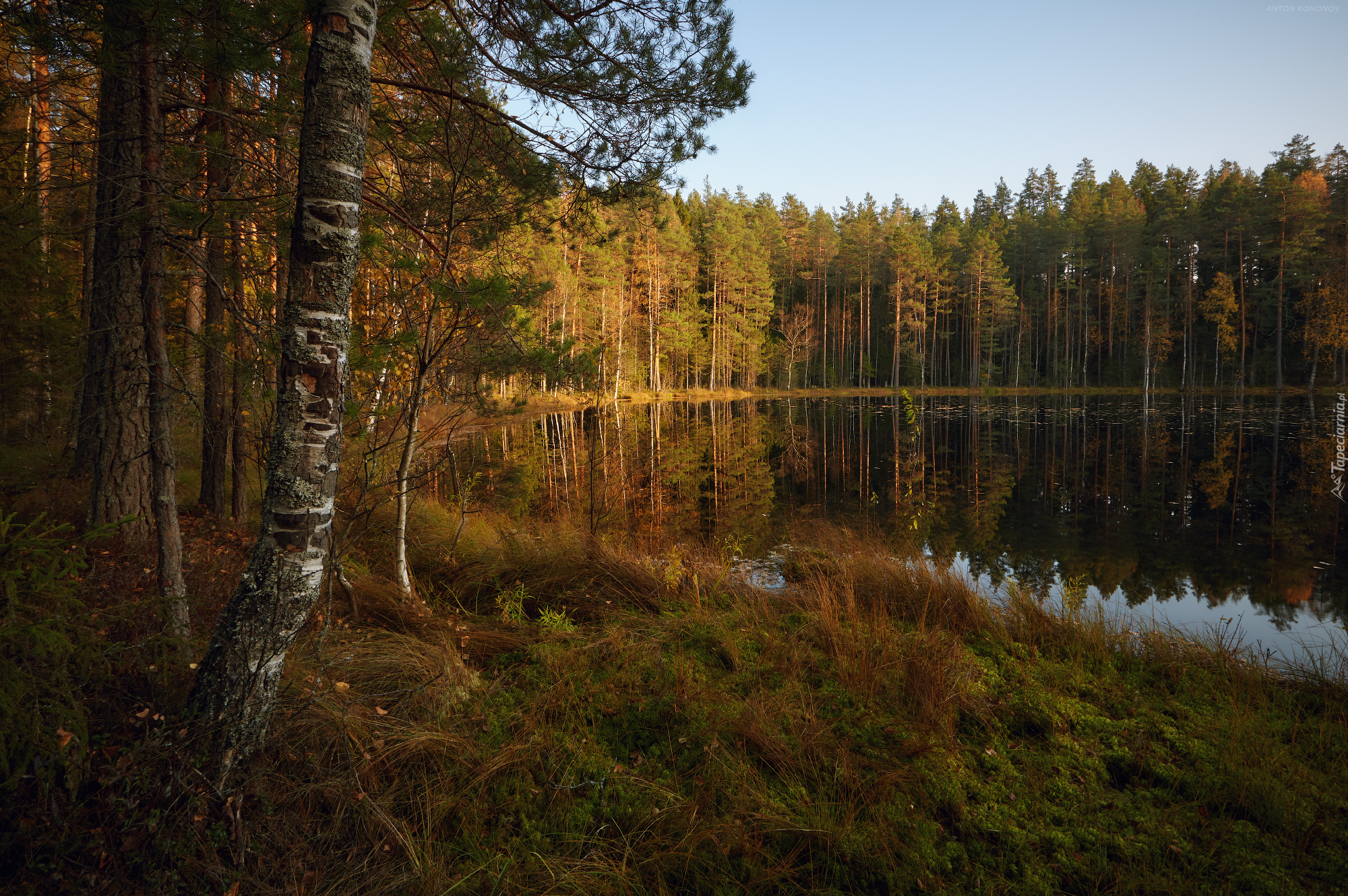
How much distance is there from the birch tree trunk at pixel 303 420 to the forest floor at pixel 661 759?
7.2 inches

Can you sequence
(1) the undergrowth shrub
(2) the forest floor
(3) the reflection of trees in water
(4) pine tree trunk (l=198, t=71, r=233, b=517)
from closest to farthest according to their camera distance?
(1) the undergrowth shrub
(2) the forest floor
(4) pine tree trunk (l=198, t=71, r=233, b=517)
(3) the reflection of trees in water

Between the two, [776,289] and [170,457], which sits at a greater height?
[776,289]

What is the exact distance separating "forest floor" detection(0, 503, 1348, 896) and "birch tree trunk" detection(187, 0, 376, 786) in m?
0.18

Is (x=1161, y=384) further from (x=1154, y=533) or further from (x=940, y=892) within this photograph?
(x=940, y=892)

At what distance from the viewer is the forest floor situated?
1.84 m

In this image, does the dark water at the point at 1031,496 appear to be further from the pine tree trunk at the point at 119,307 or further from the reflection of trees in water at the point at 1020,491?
the pine tree trunk at the point at 119,307

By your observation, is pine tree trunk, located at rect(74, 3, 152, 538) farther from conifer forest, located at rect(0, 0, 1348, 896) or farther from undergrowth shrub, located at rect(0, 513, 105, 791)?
undergrowth shrub, located at rect(0, 513, 105, 791)

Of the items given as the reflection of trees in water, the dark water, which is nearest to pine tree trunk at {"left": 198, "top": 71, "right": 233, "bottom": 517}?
the reflection of trees in water

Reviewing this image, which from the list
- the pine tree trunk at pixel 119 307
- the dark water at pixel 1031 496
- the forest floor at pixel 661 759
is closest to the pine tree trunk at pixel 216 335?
the pine tree trunk at pixel 119 307

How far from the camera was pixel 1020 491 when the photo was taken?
11953 mm

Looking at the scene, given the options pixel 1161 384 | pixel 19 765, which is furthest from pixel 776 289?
pixel 19 765

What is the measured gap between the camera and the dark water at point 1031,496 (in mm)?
6867

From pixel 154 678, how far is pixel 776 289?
2143 inches

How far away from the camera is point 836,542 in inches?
257
